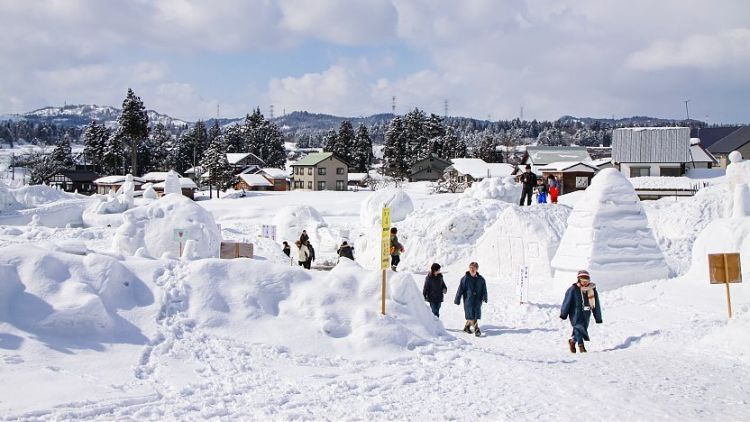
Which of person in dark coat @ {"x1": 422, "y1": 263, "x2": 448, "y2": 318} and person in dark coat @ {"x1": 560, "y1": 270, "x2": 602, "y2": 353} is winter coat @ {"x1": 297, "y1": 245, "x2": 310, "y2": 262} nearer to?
person in dark coat @ {"x1": 422, "y1": 263, "x2": 448, "y2": 318}

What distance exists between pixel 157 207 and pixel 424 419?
15602 mm

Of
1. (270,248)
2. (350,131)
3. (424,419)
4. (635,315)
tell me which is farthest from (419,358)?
(350,131)

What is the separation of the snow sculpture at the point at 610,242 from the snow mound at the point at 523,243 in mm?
2231

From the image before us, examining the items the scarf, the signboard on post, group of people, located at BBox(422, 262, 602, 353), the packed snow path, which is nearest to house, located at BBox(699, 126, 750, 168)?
the signboard on post

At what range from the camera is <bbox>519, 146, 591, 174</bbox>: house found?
63844 mm

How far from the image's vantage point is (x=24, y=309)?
26.1 feet

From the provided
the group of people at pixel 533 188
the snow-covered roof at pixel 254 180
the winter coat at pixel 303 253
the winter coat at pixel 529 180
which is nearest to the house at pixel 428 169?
the snow-covered roof at pixel 254 180

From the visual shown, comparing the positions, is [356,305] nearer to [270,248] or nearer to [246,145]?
[270,248]

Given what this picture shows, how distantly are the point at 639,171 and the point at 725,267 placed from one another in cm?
3950

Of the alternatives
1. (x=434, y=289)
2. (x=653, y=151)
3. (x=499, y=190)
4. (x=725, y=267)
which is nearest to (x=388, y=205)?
(x=499, y=190)

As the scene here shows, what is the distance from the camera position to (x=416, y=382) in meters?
7.79

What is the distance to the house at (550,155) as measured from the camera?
63.8 meters

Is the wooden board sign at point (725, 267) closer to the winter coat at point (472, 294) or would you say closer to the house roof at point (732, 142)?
the winter coat at point (472, 294)

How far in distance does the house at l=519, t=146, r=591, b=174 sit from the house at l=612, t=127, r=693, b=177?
532 inches
